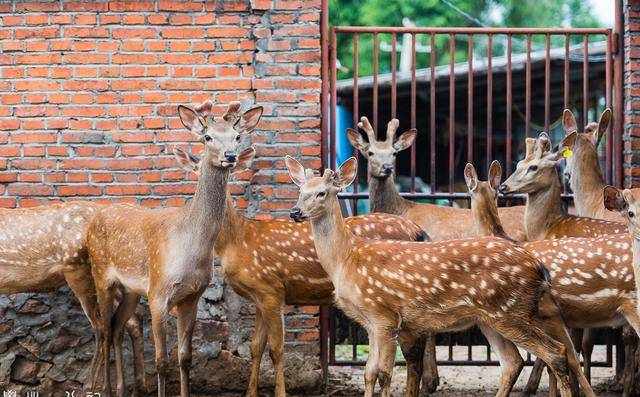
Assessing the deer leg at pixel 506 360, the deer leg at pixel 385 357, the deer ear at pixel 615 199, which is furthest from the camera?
the deer leg at pixel 506 360

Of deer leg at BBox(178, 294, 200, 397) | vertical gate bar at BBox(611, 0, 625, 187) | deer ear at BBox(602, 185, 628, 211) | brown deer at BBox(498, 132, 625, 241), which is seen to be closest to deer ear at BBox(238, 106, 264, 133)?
deer leg at BBox(178, 294, 200, 397)

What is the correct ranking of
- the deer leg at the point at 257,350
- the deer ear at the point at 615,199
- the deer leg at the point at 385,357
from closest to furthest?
the deer ear at the point at 615,199, the deer leg at the point at 385,357, the deer leg at the point at 257,350

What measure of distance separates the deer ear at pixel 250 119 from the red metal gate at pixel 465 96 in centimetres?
98

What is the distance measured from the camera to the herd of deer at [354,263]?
6809 millimetres

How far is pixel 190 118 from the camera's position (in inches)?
301

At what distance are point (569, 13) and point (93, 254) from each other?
2470 centimetres

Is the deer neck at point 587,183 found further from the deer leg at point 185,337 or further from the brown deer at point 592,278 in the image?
the deer leg at point 185,337

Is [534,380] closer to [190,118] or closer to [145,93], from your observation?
[190,118]

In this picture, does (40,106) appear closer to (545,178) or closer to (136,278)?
(136,278)

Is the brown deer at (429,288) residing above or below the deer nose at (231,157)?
below

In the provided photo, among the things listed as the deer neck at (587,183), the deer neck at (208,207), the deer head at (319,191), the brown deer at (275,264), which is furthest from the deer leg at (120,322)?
the deer neck at (587,183)

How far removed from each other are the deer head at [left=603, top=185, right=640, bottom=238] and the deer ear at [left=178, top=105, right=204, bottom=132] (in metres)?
2.60

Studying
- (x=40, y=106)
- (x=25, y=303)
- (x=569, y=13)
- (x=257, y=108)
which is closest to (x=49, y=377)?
(x=25, y=303)

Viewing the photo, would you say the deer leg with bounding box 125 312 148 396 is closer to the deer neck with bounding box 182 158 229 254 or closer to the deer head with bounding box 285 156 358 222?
the deer neck with bounding box 182 158 229 254
